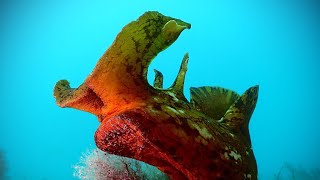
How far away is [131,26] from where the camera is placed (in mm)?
1396

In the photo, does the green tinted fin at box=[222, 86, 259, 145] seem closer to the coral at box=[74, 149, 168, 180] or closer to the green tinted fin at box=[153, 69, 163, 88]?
the green tinted fin at box=[153, 69, 163, 88]

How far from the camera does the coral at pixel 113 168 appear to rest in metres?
4.18

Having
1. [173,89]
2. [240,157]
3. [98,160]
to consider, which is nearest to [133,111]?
[173,89]

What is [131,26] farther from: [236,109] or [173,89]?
[236,109]

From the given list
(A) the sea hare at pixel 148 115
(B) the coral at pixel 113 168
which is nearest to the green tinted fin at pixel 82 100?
(A) the sea hare at pixel 148 115

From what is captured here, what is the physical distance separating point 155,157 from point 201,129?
13.3 inches

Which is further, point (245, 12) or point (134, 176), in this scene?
point (245, 12)

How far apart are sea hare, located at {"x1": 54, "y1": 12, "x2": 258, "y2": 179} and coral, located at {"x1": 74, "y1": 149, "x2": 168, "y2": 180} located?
8.31 ft

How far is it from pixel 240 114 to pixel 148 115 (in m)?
0.86

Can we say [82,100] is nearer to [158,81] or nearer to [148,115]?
[148,115]

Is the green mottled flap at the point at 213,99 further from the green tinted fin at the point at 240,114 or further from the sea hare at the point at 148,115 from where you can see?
the sea hare at the point at 148,115

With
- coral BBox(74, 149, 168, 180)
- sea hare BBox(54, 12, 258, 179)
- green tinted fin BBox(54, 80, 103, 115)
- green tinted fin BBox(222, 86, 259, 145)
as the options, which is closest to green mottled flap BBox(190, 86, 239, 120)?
green tinted fin BBox(222, 86, 259, 145)

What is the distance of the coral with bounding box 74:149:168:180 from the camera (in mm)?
4179

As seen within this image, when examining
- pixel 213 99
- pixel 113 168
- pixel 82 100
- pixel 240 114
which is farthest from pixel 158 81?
pixel 113 168
